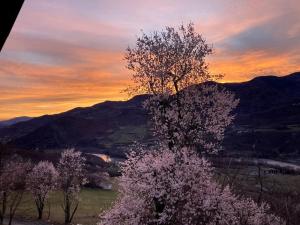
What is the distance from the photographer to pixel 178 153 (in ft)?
129

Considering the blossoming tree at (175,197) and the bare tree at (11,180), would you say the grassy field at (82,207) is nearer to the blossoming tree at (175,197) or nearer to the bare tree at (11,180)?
the bare tree at (11,180)

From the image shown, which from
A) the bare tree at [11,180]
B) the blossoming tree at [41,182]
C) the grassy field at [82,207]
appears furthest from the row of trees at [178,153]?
the blossoming tree at [41,182]

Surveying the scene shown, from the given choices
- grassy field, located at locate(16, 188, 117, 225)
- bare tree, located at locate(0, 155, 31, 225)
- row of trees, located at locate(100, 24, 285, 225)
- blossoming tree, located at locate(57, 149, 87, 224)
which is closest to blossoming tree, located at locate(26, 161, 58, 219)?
bare tree, located at locate(0, 155, 31, 225)

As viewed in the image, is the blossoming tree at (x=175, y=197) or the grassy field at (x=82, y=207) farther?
the grassy field at (x=82, y=207)

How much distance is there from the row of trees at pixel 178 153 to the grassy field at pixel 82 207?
3923cm

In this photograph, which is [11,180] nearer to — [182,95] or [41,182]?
[41,182]

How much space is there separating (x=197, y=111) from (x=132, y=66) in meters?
9.26

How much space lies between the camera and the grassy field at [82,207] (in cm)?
9419

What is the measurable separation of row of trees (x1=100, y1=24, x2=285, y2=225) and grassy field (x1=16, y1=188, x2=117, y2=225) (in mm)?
39229

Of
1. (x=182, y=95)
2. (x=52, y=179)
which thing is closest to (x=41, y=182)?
(x=52, y=179)

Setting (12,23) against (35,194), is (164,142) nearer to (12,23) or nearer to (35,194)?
(12,23)

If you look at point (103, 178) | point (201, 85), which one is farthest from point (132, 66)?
point (103, 178)

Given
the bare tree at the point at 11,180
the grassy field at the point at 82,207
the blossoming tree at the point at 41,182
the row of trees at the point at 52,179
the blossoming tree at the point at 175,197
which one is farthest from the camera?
the grassy field at the point at 82,207

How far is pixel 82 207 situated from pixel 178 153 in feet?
247
